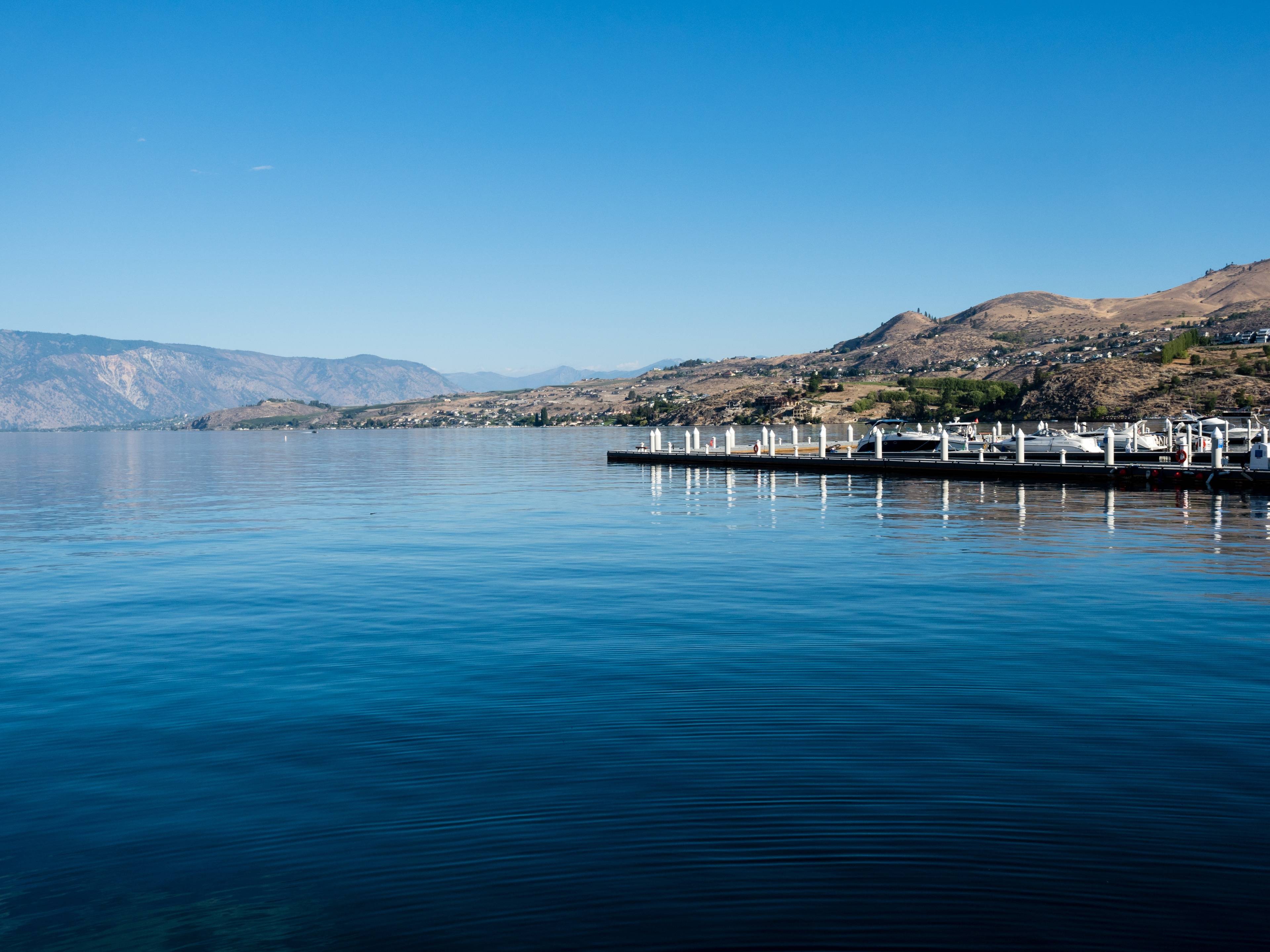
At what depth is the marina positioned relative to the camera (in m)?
49.7

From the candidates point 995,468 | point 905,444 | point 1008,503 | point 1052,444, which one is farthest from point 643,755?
point 905,444

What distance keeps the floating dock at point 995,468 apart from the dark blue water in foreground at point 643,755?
24.7 m

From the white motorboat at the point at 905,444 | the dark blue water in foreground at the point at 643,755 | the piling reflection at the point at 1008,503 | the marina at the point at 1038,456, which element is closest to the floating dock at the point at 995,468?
the marina at the point at 1038,456

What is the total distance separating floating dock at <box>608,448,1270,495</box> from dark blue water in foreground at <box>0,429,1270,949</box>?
2470cm

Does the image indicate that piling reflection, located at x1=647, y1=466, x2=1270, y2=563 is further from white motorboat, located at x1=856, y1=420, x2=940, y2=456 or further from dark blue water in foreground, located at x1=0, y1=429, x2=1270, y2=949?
white motorboat, located at x1=856, y1=420, x2=940, y2=456

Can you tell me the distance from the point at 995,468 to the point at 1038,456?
1048cm

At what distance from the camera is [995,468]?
186 feet

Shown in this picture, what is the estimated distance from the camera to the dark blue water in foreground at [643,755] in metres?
7.51

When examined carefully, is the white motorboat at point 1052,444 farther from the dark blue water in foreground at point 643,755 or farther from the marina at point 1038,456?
the dark blue water in foreground at point 643,755

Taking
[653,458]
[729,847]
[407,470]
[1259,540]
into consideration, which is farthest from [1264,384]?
[729,847]

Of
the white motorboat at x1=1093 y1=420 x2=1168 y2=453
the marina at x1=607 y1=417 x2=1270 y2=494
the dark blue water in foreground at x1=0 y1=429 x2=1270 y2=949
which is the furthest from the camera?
the white motorboat at x1=1093 y1=420 x2=1168 y2=453

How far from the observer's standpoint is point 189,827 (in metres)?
9.25

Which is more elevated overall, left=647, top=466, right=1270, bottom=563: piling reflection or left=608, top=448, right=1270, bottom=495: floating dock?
left=608, top=448, right=1270, bottom=495: floating dock

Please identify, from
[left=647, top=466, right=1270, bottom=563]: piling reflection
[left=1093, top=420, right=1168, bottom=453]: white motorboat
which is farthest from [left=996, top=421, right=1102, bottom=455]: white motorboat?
[left=647, top=466, right=1270, bottom=563]: piling reflection
